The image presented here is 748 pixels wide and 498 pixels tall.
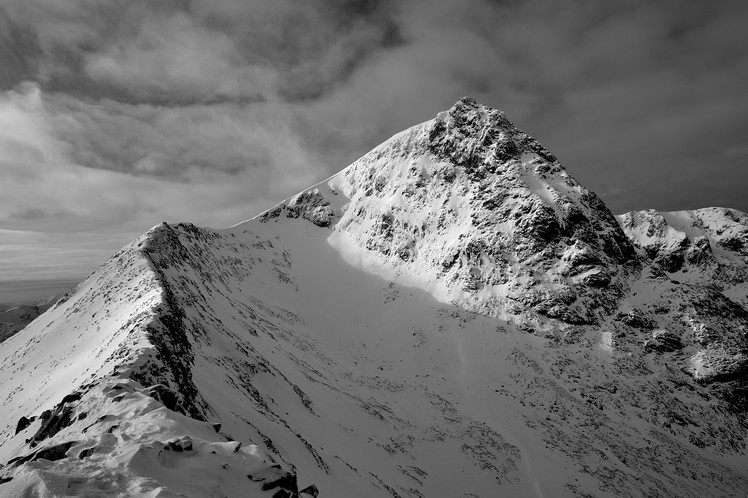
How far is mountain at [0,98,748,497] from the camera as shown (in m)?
12.9

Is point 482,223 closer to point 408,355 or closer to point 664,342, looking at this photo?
point 408,355

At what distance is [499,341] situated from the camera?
55.1 meters

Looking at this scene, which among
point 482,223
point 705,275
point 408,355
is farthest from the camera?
point 705,275

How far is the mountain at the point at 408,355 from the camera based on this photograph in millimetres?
12906

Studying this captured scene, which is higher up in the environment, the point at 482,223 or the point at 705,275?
the point at 482,223

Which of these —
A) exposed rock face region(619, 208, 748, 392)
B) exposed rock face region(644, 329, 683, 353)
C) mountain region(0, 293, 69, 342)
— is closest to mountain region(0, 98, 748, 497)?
exposed rock face region(644, 329, 683, 353)

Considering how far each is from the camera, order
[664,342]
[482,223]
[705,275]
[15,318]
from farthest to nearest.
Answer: [15,318] → [705,275] → [482,223] → [664,342]

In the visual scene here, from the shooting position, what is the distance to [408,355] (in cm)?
5631

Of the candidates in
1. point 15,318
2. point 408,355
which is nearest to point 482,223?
point 408,355

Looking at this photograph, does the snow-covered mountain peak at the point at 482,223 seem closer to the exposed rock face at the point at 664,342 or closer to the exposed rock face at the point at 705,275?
the exposed rock face at the point at 664,342

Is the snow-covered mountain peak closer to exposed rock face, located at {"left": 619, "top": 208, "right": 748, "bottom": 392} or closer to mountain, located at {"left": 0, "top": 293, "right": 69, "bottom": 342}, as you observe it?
exposed rock face, located at {"left": 619, "top": 208, "right": 748, "bottom": 392}

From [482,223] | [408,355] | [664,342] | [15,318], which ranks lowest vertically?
[408,355]

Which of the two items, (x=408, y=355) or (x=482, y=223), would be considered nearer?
(x=408, y=355)

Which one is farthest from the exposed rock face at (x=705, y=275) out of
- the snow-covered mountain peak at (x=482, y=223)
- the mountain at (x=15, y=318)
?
the mountain at (x=15, y=318)
